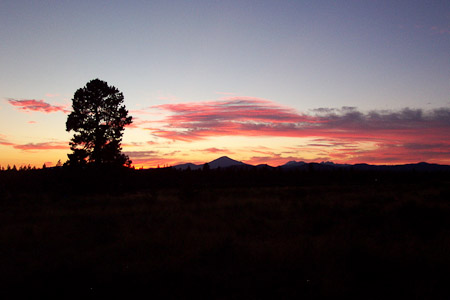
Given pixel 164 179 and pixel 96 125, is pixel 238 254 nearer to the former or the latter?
pixel 96 125

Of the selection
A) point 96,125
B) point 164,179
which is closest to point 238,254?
point 96,125

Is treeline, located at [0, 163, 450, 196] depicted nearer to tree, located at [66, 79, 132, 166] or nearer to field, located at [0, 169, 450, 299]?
tree, located at [66, 79, 132, 166]

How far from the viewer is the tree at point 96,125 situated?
28531mm

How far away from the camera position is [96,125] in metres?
28.9

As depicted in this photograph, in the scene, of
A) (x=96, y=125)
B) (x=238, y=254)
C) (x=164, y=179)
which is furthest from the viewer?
(x=164, y=179)

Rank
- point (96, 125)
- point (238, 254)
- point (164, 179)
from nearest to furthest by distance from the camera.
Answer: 1. point (238, 254)
2. point (96, 125)
3. point (164, 179)

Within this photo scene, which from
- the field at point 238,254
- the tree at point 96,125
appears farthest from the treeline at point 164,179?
the field at point 238,254

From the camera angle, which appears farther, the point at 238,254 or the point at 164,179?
the point at 164,179

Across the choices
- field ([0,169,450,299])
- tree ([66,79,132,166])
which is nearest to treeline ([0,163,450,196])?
tree ([66,79,132,166])

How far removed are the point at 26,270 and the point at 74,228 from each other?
4.96 metres

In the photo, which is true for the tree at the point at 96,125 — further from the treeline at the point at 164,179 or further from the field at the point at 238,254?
the field at the point at 238,254

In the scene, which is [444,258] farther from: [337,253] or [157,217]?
[157,217]

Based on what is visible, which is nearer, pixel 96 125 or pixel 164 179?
pixel 96 125

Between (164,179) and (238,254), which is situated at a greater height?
(164,179)
